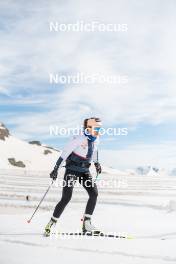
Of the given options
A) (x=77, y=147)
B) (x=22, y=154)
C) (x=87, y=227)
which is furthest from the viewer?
(x=22, y=154)

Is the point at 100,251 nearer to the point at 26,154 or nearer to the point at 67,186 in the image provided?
the point at 67,186

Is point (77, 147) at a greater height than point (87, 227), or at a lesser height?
greater

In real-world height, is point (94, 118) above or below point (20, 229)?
above

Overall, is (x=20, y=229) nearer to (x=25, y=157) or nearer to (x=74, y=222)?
(x=74, y=222)

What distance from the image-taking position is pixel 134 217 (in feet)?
32.7

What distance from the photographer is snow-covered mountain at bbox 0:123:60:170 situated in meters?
80.4

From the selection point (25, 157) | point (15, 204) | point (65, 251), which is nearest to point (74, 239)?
point (65, 251)

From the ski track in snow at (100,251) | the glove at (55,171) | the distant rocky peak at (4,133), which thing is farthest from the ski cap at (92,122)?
the distant rocky peak at (4,133)

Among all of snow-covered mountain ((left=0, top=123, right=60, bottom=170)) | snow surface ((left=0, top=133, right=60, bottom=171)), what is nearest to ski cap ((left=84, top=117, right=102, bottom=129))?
snow-covered mountain ((left=0, top=123, right=60, bottom=170))

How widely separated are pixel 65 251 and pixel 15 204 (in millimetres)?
7872

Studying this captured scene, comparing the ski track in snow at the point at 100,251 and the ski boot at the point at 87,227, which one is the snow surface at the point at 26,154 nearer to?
the ski boot at the point at 87,227

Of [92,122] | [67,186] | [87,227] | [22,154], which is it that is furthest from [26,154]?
[92,122]

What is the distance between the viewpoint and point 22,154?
88500 mm

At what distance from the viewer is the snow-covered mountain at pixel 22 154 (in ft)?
264
